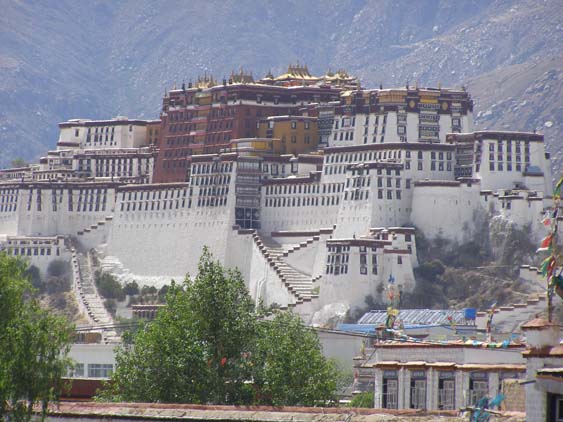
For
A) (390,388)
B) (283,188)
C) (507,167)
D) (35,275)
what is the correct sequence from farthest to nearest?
(35,275) → (283,188) → (507,167) → (390,388)

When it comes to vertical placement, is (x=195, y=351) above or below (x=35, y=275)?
below

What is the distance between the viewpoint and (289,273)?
155m

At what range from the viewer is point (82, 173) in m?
189

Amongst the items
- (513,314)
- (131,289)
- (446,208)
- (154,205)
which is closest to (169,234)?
(154,205)

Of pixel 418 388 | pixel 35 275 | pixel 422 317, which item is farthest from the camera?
pixel 35 275

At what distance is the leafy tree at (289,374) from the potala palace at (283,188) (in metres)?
63.5

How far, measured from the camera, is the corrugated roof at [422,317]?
451ft

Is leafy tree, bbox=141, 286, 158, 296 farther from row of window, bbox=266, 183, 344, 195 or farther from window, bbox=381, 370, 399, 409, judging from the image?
window, bbox=381, 370, 399, 409

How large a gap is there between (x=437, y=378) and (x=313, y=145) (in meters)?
113

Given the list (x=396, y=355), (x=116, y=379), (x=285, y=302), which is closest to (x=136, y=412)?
(x=396, y=355)

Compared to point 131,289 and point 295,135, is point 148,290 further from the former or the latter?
point 295,135

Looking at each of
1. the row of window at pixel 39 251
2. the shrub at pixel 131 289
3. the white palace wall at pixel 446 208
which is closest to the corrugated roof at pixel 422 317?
the white palace wall at pixel 446 208

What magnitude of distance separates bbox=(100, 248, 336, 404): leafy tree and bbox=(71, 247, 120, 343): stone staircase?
299 feet

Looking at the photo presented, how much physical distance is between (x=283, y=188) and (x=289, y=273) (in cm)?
985
